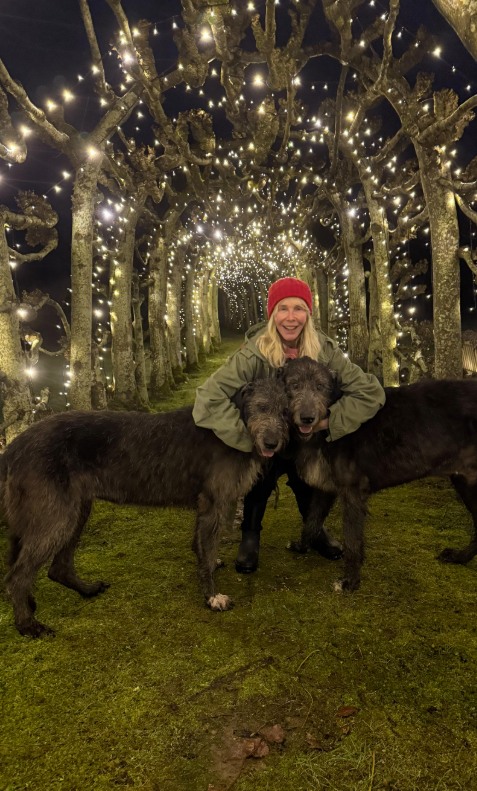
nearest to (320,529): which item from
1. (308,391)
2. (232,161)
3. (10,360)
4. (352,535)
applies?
Answer: (352,535)

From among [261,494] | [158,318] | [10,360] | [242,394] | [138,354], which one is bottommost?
[261,494]

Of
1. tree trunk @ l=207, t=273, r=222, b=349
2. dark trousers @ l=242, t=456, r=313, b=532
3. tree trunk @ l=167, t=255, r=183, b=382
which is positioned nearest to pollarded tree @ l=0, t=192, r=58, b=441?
dark trousers @ l=242, t=456, r=313, b=532

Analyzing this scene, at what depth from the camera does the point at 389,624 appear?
360 cm

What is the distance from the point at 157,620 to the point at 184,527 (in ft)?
6.75

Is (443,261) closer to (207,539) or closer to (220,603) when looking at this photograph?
(207,539)

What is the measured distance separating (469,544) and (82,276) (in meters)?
6.95

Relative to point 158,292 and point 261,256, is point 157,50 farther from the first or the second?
point 261,256

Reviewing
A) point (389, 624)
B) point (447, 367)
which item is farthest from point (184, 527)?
point (447, 367)

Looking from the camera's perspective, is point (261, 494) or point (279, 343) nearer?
point (279, 343)

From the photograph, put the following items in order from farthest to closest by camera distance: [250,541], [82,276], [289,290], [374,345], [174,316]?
[174,316] < [374,345] < [82,276] < [250,541] < [289,290]

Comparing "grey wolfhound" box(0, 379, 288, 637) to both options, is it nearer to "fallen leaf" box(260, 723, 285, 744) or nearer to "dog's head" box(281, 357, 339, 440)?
"dog's head" box(281, 357, 339, 440)

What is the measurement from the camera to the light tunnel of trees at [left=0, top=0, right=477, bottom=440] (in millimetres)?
7227

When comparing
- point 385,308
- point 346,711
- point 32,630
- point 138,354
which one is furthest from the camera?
point 138,354

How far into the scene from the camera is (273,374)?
14.4ft
